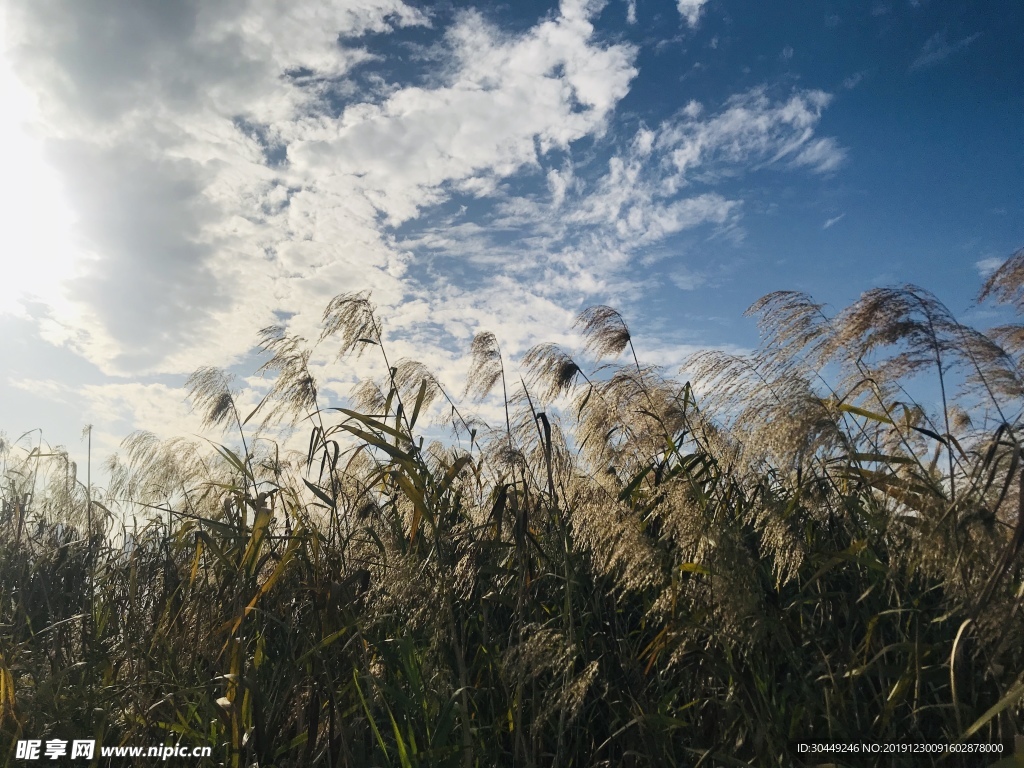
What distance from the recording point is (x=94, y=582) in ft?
12.6

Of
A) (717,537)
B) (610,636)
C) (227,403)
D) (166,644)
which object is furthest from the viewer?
(227,403)

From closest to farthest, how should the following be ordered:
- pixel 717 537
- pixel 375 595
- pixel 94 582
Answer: pixel 717 537
pixel 375 595
pixel 94 582

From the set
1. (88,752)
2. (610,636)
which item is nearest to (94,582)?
(88,752)

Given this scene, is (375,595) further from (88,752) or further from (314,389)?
(314,389)

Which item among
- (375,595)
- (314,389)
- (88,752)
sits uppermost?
(314,389)

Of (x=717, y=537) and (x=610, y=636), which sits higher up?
(x=717, y=537)

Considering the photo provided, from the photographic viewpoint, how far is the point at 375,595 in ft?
8.32

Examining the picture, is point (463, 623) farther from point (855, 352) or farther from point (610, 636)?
point (855, 352)

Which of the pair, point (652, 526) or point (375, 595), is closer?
point (375, 595)

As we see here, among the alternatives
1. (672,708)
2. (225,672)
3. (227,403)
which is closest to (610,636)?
(672,708)

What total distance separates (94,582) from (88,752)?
167 centimetres

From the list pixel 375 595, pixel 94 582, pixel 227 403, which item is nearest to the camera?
pixel 375 595

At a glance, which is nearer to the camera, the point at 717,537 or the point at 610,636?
the point at 717,537

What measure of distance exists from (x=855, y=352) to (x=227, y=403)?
3.68 m
